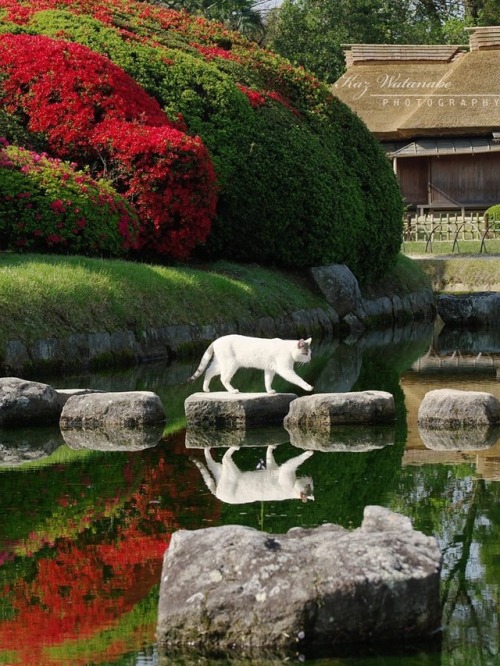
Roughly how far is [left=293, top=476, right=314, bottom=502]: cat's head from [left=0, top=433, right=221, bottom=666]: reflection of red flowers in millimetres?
775

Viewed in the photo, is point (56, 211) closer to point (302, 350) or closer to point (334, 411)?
point (302, 350)

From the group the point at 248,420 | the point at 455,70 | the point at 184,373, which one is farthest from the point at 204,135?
the point at 455,70

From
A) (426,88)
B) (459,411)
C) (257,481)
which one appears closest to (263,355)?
(459,411)

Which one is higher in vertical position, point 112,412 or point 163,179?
point 112,412

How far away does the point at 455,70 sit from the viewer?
51812 mm

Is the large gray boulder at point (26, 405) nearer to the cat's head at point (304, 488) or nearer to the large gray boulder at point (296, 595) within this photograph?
the cat's head at point (304, 488)

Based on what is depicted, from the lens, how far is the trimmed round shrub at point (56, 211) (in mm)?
21875

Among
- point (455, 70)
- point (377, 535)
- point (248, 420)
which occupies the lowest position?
point (455, 70)

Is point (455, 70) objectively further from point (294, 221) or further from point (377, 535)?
point (377, 535)

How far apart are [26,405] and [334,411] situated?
10.7 feet

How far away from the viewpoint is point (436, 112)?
49.5 m

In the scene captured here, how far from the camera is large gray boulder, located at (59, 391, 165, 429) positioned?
535 inches

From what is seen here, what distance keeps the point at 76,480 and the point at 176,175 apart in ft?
46.0

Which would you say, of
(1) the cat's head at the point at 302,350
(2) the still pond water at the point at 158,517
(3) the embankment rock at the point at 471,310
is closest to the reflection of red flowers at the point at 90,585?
(2) the still pond water at the point at 158,517
